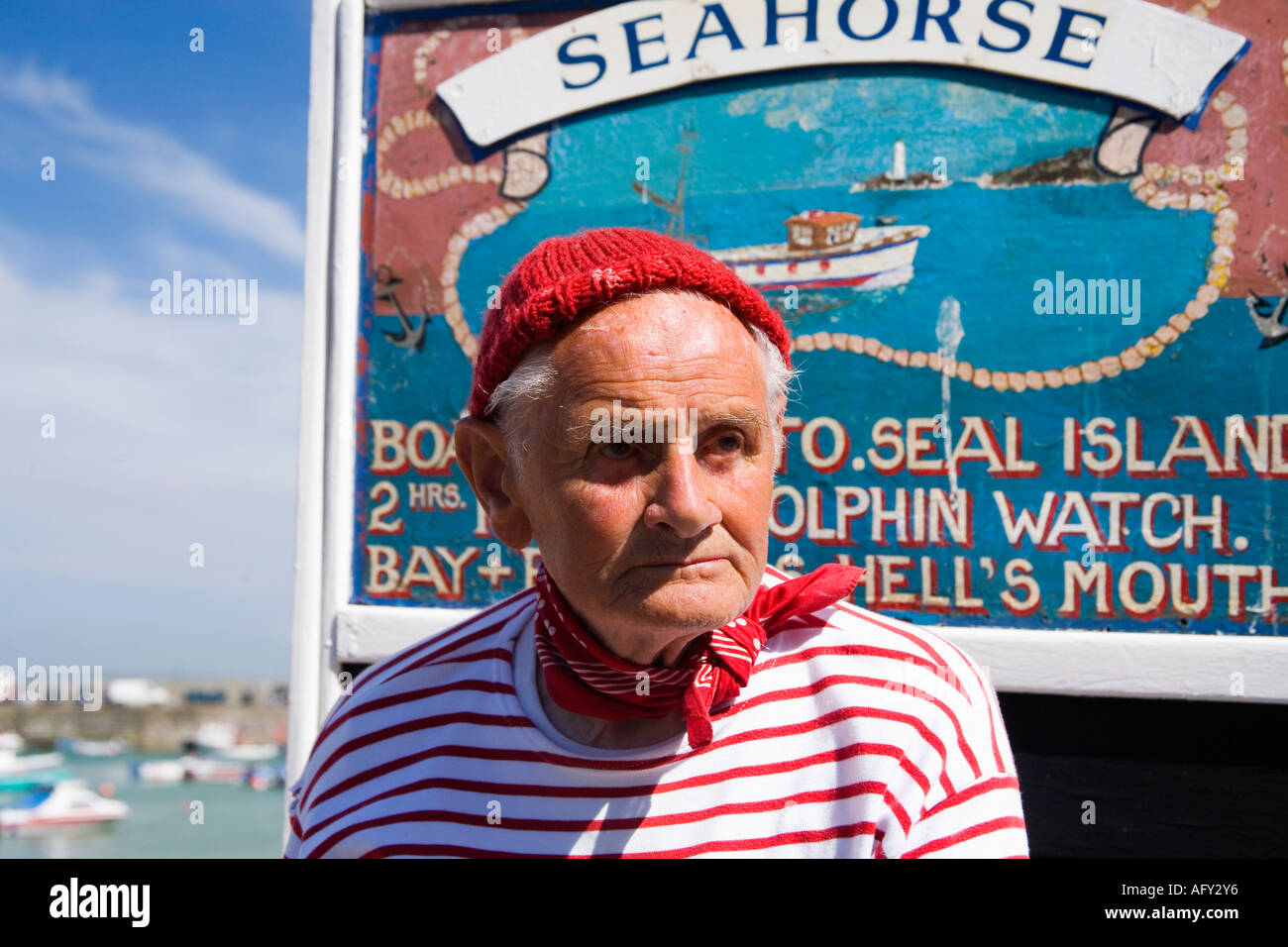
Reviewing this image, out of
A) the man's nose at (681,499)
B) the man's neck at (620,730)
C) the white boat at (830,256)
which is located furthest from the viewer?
the white boat at (830,256)

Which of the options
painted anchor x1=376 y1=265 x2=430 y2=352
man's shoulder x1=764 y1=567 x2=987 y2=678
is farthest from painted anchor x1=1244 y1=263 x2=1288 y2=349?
painted anchor x1=376 y1=265 x2=430 y2=352

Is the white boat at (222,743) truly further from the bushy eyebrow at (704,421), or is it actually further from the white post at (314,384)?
the bushy eyebrow at (704,421)

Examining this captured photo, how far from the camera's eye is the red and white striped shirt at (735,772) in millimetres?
1286

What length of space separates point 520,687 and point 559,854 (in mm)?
293

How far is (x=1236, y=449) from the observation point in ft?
7.37

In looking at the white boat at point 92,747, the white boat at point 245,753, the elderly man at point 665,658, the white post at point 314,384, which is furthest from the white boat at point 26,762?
the elderly man at point 665,658

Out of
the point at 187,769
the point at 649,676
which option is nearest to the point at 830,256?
the point at 649,676

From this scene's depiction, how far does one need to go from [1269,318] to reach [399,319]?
2.41 meters

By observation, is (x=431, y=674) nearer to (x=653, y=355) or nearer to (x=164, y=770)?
(x=653, y=355)

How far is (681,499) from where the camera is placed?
1.26m

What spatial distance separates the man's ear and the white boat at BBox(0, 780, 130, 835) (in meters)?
2.74

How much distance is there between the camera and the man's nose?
1258mm

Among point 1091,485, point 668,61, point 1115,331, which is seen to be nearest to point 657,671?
point 1091,485

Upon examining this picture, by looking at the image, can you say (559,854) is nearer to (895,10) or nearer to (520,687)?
(520,687)
